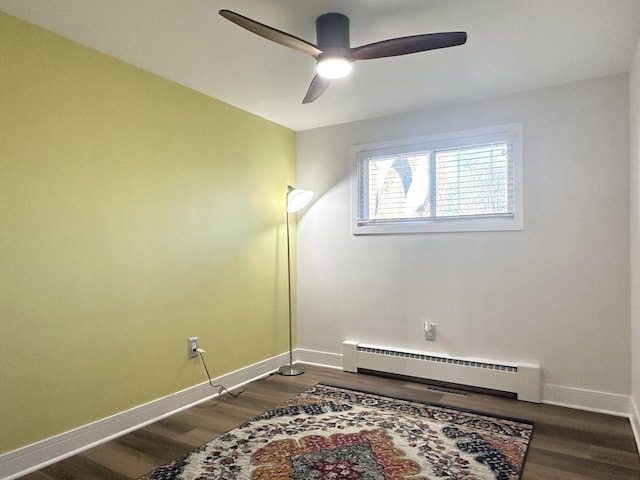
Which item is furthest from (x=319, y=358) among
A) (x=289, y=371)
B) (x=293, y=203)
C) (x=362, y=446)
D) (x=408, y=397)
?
(x=362, y=446)

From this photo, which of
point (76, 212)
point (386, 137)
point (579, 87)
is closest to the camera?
point (76, 212)

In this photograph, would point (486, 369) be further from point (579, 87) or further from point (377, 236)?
point (579, 87)

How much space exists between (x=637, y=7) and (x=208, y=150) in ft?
8.94

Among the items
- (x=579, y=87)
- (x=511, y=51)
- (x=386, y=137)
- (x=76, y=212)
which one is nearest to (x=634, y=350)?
(x=579, y=87)

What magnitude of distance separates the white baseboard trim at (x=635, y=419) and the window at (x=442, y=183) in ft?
4.29

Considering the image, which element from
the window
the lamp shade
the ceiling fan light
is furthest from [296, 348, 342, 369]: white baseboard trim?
the ceiling fan light

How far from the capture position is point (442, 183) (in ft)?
11.3

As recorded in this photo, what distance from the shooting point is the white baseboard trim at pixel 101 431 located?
208 centimetres

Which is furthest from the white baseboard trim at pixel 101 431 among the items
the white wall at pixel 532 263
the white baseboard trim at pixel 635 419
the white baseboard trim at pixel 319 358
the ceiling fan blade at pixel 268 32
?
the white baseboard trim at pixel 635 419

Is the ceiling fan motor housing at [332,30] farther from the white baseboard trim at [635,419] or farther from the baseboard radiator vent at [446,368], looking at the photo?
the white baseboard trim at [635,419]

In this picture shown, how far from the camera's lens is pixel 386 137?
3693mm

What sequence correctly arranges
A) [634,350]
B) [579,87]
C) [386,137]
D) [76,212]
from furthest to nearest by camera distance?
[386,137] < [579,87] < [634,350] < [76,212]

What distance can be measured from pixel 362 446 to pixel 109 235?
1928 mm

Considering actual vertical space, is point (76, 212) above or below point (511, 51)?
below
